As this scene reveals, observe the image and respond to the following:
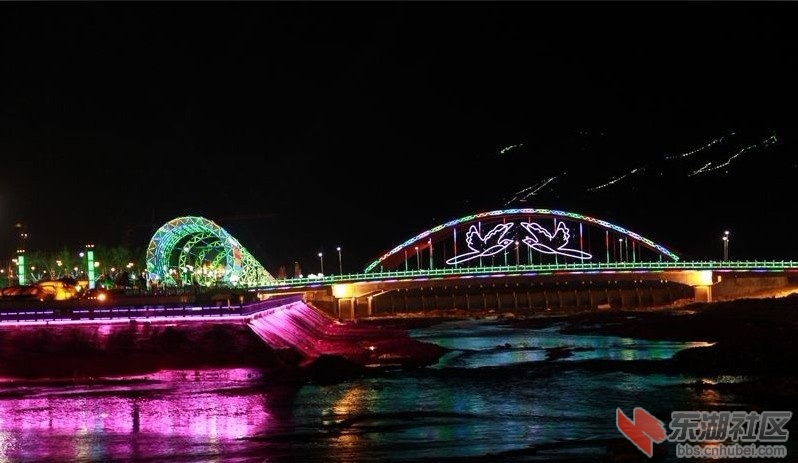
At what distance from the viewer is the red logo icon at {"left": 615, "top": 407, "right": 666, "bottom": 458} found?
1190 inches

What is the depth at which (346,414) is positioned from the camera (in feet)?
124

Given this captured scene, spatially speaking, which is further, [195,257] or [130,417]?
[195,257]

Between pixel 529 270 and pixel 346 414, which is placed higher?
pixel 529 270

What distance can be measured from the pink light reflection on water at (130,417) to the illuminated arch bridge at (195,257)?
49.4 metres

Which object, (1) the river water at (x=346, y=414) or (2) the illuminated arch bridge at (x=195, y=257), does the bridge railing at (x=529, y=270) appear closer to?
(2) the illuminated arch bridge at (x=195, y=257)

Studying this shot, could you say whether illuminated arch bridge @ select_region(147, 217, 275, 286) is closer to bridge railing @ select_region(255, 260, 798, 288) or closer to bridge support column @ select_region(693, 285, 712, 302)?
bridge railing @ select_region(255, 260, 798, 288)

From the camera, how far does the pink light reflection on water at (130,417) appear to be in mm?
33094

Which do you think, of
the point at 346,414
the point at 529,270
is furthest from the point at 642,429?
the point at 529,270

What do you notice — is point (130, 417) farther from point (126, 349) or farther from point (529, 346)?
point (529, 346)

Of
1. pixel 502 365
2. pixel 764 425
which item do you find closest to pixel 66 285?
pixel 502 365

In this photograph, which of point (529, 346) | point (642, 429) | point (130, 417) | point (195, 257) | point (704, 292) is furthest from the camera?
point (704, 292)

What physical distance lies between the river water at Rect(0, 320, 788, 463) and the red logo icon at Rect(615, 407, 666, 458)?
0.42 meters

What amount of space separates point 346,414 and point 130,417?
7.72 metres

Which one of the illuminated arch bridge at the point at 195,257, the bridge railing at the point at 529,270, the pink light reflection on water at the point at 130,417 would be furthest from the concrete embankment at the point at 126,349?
the bridge railing at the point at 529,270
